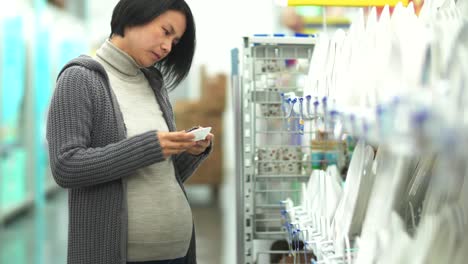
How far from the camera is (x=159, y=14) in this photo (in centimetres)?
181

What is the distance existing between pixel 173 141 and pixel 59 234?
4.52 m

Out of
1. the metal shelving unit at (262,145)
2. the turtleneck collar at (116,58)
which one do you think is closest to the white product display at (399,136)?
the turtleneck collar at (116,58)

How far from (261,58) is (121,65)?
818 mm

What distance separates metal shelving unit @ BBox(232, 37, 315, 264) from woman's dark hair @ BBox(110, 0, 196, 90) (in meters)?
0.44

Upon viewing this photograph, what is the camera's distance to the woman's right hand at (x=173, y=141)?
1.67 m

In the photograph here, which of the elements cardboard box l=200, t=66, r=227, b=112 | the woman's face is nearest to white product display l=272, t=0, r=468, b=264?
the woman's face

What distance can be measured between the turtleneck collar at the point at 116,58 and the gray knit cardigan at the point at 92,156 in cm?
9

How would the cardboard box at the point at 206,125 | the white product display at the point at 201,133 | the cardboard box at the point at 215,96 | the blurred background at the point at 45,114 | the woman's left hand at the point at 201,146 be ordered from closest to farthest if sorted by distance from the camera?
the white product display at the point at 201,133, the woman's left hand at the point at 201,146, the blurred background at the point at 45,114, the cardboard box at the point at 206,125, the cardboard box at the point at 215,96

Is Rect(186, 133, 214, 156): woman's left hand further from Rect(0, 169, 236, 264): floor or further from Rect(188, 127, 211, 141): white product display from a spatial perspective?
Rect(0, 169, 236, 264): floor

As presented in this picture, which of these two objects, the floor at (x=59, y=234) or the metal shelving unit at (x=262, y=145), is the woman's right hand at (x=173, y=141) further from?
the floor at (x=59, y=234)

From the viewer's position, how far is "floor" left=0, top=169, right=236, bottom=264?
189 inches

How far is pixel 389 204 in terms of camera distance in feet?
3.76

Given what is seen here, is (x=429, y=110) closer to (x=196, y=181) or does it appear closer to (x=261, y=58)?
(x=261, y=58)

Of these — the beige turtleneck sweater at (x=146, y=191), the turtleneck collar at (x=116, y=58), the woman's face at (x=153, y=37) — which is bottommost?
the beige turtleneck sweater at (x=146, y=191)
